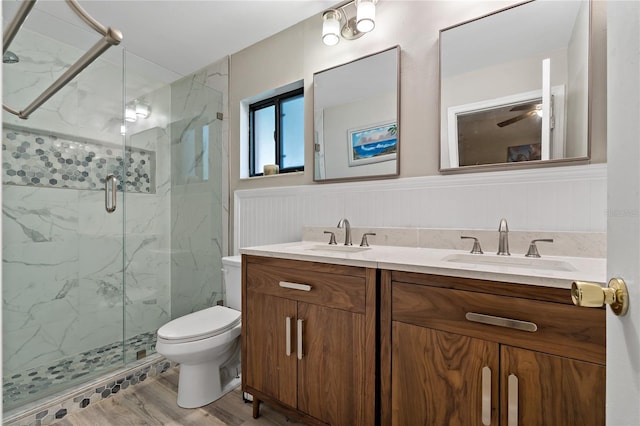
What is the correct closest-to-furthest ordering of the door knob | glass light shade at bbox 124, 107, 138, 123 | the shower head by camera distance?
1. the door knob
2. the shower head
3. glass light shade at bbox 124, 107, 138, 123

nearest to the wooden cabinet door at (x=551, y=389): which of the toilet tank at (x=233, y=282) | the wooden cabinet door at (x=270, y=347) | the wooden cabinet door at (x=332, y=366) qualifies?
the wooden cabinet door at (x=332, y=366)

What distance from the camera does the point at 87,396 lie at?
5.54ft

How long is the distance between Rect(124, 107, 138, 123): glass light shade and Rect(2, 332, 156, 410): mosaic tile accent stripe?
5.32 ft

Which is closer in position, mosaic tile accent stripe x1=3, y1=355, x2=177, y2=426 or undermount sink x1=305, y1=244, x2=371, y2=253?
mosaic tile accent stripe x1=3, y1=355, x2=177, y2=426

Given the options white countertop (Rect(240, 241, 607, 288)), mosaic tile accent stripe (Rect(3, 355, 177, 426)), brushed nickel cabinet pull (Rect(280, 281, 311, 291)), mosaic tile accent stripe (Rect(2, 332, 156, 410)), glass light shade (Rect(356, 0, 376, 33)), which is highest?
glass light shade (Rect(356, 0, 376, 33))

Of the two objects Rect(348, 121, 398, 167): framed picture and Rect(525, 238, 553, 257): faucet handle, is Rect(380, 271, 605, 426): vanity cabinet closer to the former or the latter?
Rect(525, 238, 553, 257): faucet handle

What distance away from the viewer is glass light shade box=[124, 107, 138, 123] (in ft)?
7.38

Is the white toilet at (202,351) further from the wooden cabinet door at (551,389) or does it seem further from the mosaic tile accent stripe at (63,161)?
the wooden cabinet door at (551,389)

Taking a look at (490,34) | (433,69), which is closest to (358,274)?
(433,69)

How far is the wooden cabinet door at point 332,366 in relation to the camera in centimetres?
119

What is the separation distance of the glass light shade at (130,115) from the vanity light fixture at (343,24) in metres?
1.54

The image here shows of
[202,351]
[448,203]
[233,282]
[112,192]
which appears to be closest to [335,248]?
[448,203]

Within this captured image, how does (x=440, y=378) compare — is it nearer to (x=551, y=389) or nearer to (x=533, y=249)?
(x=551, y=389)

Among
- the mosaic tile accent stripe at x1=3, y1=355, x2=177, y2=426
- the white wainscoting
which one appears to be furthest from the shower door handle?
the mosaic tile accent stripe at x1=3, y1=355, x2=177, y2=426
